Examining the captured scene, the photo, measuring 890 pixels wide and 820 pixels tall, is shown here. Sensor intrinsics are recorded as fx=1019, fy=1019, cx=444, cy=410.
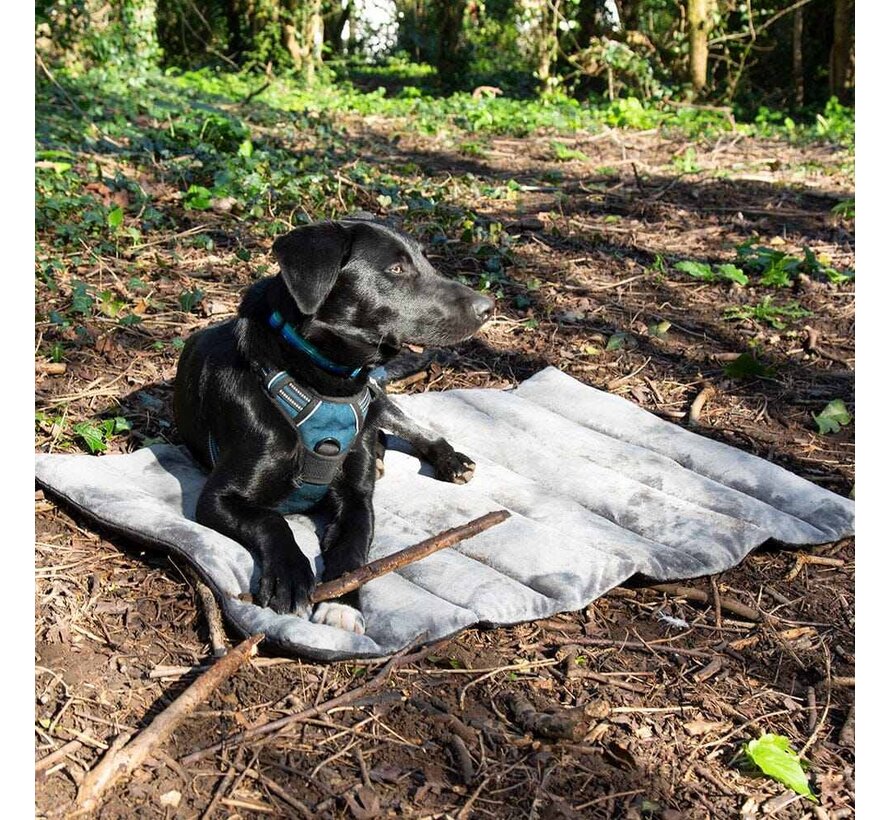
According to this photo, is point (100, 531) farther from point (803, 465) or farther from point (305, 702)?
point (803, 465)

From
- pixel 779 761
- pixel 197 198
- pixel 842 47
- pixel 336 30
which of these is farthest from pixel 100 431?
pixel 336 30

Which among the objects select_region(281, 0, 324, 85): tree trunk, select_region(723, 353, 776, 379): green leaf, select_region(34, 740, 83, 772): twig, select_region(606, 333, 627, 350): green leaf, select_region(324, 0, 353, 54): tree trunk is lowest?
select_region(34, 740, 83, 772): twig

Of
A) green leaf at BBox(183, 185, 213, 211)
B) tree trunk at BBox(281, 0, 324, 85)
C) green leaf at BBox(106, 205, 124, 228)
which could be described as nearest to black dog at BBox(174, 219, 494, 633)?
green leaf at BBox(106, 205, 124, 228)

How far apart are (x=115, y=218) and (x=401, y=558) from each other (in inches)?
159

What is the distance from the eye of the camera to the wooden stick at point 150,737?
2.34 metres

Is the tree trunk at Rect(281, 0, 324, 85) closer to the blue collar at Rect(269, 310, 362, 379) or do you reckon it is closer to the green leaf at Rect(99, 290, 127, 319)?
the green leaf at Rect(99, 290, 127, 319)

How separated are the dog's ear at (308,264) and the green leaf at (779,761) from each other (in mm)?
1850

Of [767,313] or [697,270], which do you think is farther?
[697,270]

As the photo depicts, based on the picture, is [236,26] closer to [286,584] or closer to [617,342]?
[617,342]

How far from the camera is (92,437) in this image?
13.9ft

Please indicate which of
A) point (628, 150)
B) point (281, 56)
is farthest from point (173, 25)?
point (628, 150)

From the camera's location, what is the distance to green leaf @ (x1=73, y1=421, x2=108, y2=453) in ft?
13.9

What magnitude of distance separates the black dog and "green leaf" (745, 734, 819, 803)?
4.46 feet

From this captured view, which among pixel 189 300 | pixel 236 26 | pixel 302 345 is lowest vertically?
pixel 189 300
